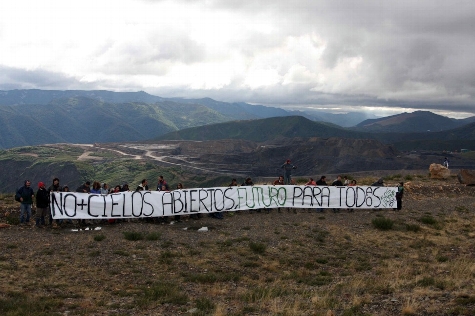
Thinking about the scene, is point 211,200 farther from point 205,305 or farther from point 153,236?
point 205,305

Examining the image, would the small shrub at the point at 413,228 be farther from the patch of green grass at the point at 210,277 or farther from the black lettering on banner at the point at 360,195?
the patch of green grass at the point at 210,277

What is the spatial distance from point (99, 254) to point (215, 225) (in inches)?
257

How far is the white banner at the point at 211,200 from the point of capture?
17953 mm

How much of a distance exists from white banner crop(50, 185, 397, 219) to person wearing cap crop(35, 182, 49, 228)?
397 mm

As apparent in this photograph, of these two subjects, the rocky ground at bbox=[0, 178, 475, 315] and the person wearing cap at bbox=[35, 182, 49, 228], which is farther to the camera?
the person wearing cap at bbox=[35, 182, 49, 228]

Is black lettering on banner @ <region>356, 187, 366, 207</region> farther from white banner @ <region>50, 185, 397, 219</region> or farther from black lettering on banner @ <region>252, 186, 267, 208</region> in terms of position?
black lettering on banner @ <region>252, 186, 267, 208</region>

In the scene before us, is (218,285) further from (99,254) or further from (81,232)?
(81,232)

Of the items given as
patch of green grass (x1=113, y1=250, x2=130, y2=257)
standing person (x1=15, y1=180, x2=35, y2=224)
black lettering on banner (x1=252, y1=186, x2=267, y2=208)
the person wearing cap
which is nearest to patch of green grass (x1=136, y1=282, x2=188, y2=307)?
patch of green grass (x1=113, y1=250, x2=130, y2=257)

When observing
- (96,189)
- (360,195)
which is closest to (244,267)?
(96,189)

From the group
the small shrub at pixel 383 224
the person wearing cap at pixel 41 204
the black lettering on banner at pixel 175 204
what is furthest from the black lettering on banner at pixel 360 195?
the person wearing cap at pixel 41 204

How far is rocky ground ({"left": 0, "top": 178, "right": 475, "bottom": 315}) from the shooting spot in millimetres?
9360

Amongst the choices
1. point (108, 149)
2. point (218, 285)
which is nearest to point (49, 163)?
point (108, 149)

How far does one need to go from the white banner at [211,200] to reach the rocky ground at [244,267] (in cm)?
70

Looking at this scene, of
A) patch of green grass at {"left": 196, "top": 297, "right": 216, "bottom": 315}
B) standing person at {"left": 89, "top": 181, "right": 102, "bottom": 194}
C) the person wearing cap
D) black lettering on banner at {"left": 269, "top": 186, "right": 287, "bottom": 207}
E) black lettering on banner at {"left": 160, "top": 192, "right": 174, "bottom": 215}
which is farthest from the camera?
black lettering on banner at {"left": 269, "top": 186, "right": 287, "bottom": 207}
